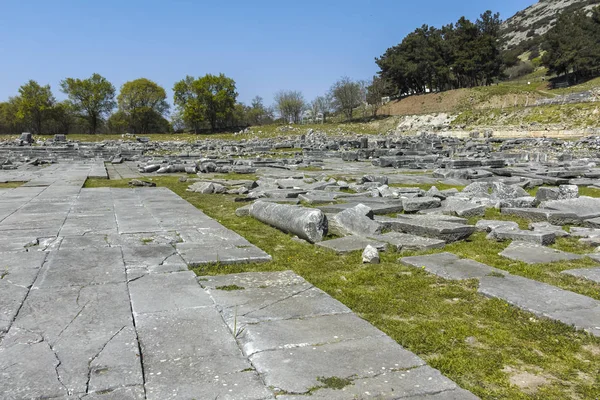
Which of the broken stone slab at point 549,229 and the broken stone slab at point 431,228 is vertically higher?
the broken stone slab at point 431,228

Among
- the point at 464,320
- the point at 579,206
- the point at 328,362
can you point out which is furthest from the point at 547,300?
the point at 579,206

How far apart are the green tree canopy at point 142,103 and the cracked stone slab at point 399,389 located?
68683mm

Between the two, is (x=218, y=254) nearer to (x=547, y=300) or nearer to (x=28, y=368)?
(x=28, y=368)

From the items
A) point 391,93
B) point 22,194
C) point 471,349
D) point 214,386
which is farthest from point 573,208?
point 391,93

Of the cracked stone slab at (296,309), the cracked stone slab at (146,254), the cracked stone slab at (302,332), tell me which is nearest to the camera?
the cracked stone slab at (302,332)

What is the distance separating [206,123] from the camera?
73.1 m

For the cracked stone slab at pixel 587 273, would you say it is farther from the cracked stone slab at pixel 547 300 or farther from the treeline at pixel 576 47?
the treeline at pixel 576 47

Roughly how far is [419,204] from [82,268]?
617 cm

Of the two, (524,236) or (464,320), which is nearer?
(464,320)

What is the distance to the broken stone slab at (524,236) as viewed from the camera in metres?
6.43

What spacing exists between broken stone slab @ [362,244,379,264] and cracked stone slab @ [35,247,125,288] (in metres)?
2.74

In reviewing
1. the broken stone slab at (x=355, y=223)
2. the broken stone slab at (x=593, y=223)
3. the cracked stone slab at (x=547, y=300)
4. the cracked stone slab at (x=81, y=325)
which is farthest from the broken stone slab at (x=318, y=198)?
the cracked stone slab at (x=81, y=325)

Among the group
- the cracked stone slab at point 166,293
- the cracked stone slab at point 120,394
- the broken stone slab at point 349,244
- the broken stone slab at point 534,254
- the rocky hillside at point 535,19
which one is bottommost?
the broken stone slab at point 534,254

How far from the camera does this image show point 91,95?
63438mm
